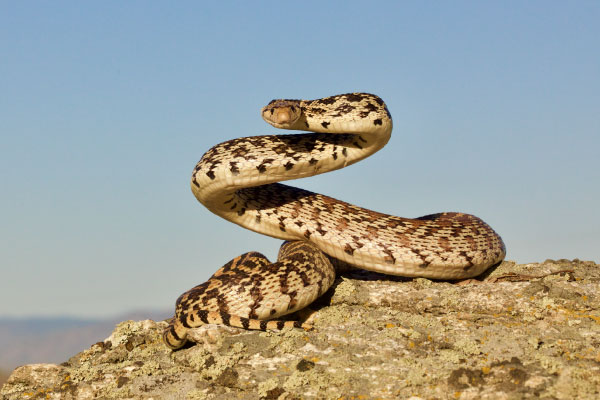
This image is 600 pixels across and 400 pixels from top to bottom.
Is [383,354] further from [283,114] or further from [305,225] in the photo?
[283,114]

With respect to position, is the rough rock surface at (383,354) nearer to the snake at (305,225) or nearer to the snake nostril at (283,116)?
the snake at (305,225)

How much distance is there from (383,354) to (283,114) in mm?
3939

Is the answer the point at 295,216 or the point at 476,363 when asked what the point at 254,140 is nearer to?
the point at 295,216

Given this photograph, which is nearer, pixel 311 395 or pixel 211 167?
pixel 311 395

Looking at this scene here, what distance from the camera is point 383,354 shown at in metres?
7.56

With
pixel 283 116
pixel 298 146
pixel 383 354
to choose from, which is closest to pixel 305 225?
pixel 298 146

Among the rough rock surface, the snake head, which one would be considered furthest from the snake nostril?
the rough rock surface

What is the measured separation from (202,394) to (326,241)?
3733 millimetres

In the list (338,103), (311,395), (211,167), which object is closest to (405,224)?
(338,103)

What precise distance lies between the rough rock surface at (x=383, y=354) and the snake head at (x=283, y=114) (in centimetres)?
285

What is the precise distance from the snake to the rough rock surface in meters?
0.53

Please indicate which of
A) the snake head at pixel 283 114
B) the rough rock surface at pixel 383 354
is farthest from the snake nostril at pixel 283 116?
the rough rock surface at pixel 383 354

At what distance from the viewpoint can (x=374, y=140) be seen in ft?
32.7

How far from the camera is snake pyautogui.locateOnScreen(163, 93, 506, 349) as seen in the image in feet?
28.8
